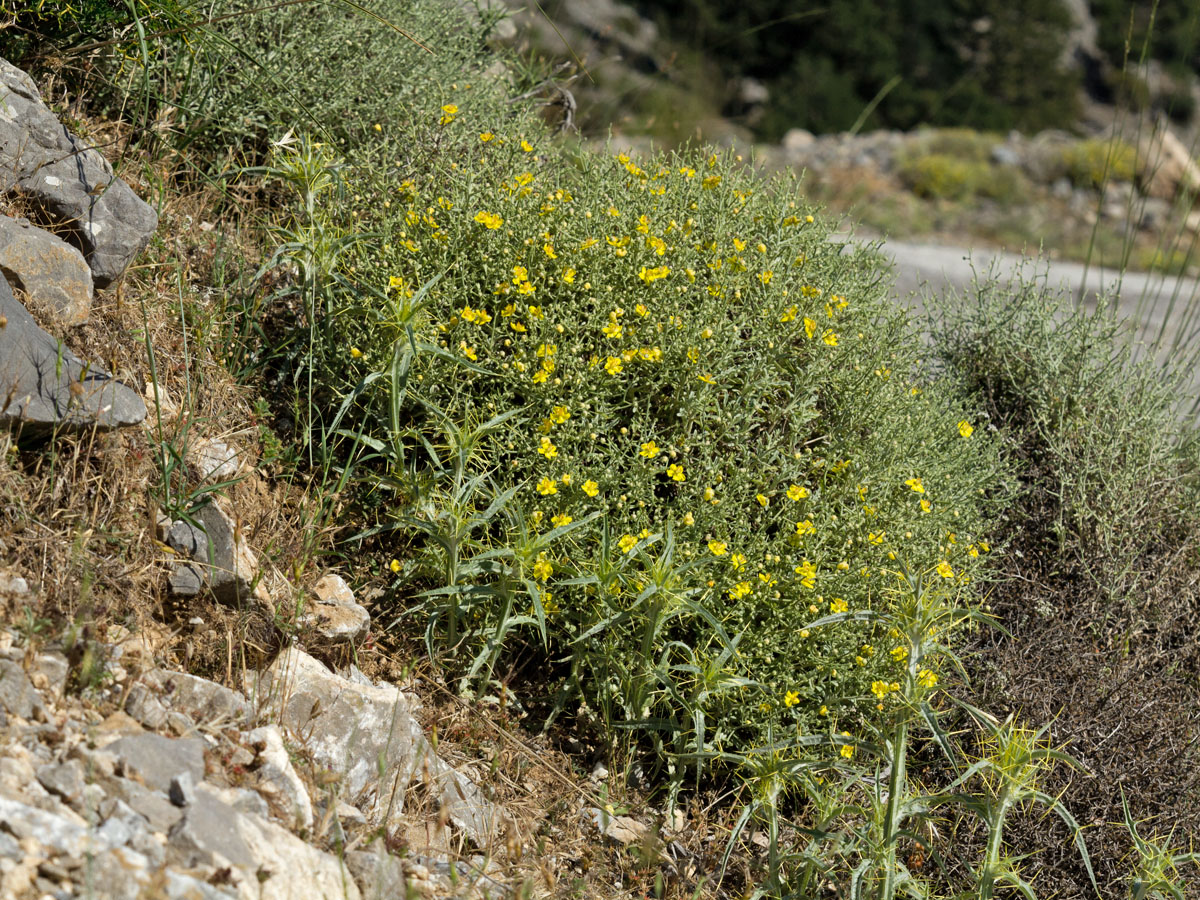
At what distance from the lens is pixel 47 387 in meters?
2.16

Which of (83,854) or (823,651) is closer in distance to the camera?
(83,854)

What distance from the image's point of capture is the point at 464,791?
2.35 m

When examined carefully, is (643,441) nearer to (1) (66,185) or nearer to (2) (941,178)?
(1) (66,185)

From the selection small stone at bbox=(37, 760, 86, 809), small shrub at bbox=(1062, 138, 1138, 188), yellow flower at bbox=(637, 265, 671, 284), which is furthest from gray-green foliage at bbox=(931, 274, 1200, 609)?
small shrub at bbox=(1062, 138, 1138, 188)

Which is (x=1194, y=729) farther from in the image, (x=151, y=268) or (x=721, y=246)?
(x=151, y=268)

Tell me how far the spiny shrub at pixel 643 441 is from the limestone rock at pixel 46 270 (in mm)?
646

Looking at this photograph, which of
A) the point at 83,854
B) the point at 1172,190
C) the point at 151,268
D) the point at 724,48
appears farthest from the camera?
the point at 724,48

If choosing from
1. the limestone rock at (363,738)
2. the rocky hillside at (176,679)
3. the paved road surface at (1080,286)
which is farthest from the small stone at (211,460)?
the paved road surface at (1080,286)

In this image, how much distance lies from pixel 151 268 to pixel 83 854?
1811 mm

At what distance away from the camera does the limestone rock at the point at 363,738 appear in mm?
2154

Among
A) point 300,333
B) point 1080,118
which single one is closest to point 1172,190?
point 1080,118

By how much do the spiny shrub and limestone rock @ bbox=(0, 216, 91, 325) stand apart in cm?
65

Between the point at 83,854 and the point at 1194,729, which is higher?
the point at 83,854

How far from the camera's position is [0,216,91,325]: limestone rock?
7.79 feet
